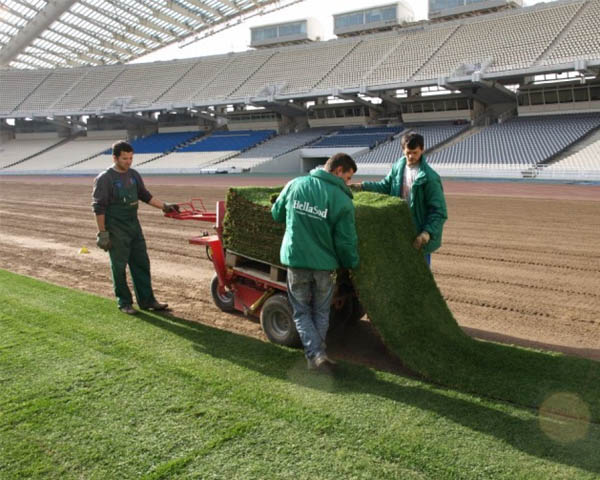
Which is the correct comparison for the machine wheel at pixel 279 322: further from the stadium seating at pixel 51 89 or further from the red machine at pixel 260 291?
→ the stadium seating at pixel 51 89

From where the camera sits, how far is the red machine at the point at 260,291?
467cm

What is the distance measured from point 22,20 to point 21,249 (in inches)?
1506

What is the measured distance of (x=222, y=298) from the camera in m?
5.77

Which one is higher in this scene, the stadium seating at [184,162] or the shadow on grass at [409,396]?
the shadow on grass at [409,396]

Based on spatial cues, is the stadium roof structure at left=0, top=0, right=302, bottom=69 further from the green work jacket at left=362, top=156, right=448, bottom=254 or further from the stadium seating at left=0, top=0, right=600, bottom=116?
the green work jacket at left=362, top=156, right=448, bottom=254

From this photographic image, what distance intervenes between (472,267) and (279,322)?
160 inches

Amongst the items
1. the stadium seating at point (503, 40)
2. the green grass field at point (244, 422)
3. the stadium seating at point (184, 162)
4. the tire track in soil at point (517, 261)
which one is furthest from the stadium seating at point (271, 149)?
the green grass field at point (244, 422)

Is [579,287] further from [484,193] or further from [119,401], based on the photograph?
[484,193]

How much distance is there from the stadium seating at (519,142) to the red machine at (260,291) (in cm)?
2303

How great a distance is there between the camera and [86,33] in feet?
149

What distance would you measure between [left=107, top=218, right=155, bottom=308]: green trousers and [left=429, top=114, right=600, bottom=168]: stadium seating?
23381 mm

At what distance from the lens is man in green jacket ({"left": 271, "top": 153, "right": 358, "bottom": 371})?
389cm

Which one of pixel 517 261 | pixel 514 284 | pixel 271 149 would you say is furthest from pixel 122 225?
pixel 271 149

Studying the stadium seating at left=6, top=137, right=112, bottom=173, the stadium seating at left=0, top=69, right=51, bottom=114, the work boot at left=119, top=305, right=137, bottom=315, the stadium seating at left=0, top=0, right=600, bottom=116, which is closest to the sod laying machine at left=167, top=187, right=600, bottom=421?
the work boot at left=119, top=305, right=137, bottom=315
